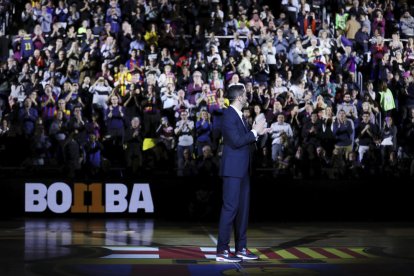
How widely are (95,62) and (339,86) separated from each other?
21.2 ft

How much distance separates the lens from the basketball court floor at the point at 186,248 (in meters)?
10.6

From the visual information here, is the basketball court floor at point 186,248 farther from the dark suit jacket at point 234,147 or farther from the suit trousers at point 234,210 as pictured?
the dark suit jacket at point 234,147

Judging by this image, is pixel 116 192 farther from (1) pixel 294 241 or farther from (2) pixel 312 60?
(2) pixel 312 60

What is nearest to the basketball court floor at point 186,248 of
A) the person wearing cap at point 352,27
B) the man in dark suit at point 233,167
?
the man in dark suit at point 233,167

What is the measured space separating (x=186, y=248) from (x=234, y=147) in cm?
250

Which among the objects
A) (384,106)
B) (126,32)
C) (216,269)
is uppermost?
(126,32)

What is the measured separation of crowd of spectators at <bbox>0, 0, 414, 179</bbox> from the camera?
828 inches

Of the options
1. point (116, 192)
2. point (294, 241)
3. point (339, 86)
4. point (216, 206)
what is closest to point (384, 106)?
point (339, 86)

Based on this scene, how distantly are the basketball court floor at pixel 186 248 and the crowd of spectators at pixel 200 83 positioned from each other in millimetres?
2504

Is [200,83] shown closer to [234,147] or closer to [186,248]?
[186,248]

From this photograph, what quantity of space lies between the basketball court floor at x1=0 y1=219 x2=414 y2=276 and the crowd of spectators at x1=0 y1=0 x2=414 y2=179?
2.50 m

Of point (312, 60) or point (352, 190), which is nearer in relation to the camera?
point (352, 190)

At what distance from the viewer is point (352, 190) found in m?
19.9

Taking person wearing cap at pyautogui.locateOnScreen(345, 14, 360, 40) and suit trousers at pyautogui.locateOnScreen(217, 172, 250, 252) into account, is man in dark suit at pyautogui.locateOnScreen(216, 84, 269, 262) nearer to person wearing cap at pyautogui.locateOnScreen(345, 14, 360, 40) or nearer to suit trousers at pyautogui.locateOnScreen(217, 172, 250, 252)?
suit trousers at pyautogui.locateOnScreen(217, 172, 250, 252)
